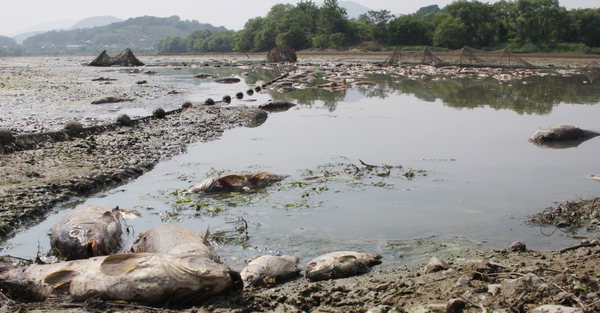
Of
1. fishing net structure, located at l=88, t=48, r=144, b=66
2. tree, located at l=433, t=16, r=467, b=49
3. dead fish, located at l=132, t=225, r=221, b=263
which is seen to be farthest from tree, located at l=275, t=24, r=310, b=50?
dead fish, located at l=132, t=225, r=221, b=263

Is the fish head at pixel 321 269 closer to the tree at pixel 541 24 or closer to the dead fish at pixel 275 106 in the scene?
the dead fish at pixel 275 106

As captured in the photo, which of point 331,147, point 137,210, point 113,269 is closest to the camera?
point 113,269

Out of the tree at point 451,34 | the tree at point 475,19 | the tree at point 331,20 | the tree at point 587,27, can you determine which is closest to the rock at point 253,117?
the tree at point 451,34

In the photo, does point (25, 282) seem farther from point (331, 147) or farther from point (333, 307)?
point (331, 147)

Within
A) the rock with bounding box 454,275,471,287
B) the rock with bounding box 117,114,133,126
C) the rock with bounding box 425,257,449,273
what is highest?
the rock with bounding box 117,114,133,126

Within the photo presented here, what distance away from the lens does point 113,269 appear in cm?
452

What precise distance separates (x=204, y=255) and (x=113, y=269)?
0.86 metres

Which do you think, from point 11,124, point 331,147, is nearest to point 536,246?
point 331,147

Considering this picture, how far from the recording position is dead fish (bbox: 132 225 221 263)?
205 inches

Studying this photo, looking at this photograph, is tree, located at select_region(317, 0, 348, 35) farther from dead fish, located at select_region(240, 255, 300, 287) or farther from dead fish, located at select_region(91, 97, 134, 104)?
dead fish, located at select_region(240, 255, 300, 287)

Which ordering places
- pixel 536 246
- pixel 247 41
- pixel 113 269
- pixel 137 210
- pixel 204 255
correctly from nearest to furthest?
pixel 113 269
pixel 204 255
pixel 536 246
pixel 137 210
pixel 247 41

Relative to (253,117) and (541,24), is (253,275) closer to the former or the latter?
(253,117)

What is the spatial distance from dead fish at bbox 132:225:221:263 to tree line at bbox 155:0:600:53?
6418 centimetres

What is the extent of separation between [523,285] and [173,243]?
11.1ft
